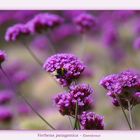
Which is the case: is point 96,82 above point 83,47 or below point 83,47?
below

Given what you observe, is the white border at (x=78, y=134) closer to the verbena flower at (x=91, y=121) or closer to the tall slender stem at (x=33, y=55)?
the verbena flower at (x=91, y=121)

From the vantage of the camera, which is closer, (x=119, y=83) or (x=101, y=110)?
(x=119, y=83)

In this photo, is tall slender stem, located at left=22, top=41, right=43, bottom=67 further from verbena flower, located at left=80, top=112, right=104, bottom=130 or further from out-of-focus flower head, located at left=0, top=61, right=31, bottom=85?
verbena flower, located at left=80, top=112, right=104, bottom=130

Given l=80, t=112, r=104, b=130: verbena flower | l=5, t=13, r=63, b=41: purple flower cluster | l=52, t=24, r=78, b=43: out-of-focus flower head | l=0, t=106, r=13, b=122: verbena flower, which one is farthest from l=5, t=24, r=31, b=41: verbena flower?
l=80, t=112, r=104, b=130: verbena flower

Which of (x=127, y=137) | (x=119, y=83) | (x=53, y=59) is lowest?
(x=127, y=137)
